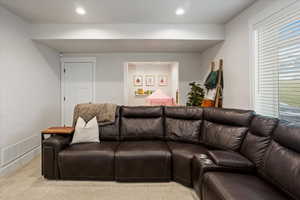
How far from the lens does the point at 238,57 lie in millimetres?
2914

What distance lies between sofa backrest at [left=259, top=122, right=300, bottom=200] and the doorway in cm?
391

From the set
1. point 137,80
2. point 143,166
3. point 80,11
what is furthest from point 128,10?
point 137,80

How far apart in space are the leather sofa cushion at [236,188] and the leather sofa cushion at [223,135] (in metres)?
0.60

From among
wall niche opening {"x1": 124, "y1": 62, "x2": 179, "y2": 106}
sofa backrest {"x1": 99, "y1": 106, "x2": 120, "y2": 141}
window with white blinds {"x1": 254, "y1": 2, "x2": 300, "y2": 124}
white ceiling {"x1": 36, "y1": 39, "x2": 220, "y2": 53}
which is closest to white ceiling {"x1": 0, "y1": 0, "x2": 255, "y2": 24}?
white ceiling {"x1": 36, "y1": 39, "x2": 220, "y2": 53}

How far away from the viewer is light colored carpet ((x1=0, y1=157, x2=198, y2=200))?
2.07m

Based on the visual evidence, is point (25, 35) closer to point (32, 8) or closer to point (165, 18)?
point (32, 8)

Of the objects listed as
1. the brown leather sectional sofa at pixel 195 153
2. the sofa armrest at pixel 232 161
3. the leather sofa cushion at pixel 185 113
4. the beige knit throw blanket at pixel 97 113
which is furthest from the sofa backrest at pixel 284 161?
the beige knit throw blanket at pixel 97 113

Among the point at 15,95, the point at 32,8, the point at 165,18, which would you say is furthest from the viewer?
the point at 165,18

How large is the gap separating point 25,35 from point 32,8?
665 millimetres

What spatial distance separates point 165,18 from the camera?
304cm

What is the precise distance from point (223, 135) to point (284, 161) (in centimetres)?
94

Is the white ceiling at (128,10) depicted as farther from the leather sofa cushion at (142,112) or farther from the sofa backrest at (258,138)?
the sofa backrest at (258,138)

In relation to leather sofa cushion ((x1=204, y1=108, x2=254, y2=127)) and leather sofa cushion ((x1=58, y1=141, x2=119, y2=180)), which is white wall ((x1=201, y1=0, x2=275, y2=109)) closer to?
leather sofa cushion ((x1=204, y1=108, x2=254, y2=127))

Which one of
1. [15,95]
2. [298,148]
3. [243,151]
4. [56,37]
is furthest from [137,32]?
[298,148]
